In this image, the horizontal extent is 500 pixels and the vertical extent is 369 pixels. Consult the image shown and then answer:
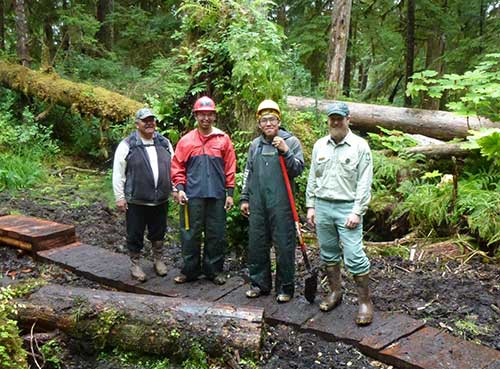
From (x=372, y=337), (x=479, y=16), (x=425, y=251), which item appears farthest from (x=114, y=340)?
(x=479, y=16)

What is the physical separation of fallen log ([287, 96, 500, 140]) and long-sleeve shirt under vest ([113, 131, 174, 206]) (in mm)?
4673

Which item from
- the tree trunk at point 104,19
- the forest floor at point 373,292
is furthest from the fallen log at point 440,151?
the tree trunk at point 104,19

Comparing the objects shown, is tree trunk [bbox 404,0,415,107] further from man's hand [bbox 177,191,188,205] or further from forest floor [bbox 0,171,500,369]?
man's hand [bbox 177,191,188,205]

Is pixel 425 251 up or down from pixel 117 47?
down

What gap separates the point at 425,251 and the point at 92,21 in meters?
10.7

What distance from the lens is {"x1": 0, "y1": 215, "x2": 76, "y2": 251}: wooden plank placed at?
6113mm

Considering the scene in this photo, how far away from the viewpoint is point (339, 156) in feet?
13.6

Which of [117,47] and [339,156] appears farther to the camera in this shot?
[117,47]

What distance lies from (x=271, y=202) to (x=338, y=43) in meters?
7.73

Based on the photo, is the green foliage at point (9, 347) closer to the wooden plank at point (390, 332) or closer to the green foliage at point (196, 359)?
the green foliage at point (196, 359)

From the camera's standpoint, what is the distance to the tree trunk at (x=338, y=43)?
10.9 m

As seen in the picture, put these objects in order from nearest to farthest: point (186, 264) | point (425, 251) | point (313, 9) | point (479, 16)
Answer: point (186, 264) → point (425, 251) → point (479, 16) → point (313, 9)

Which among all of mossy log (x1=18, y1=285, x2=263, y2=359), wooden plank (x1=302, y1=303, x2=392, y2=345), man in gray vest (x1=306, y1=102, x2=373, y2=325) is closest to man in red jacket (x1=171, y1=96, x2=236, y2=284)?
mossy log (x1=18, y1=285, x2=263, y2=359)

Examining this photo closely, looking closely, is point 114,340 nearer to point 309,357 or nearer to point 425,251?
point 309,357
